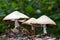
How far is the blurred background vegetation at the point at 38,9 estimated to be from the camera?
3.94 meters

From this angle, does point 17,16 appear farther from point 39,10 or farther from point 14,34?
point 39,10

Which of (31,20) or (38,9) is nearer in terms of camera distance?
(31,20)

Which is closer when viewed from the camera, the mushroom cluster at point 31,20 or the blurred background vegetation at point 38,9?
the mushroom cluster at point 31,20

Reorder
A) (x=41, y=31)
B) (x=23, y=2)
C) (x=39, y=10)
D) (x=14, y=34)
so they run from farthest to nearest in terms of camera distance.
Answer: (x=23, y=2) < (x=39, y=10) < (x=41, y=31) < (x=14, y=34)

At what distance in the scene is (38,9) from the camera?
13.9 feet

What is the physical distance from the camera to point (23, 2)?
4.52 meters

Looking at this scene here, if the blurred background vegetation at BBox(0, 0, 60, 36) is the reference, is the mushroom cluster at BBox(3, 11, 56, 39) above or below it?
below

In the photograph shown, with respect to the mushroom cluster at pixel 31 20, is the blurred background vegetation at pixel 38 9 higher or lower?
higher

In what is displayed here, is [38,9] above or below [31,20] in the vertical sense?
above

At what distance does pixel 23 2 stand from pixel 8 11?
0.52m

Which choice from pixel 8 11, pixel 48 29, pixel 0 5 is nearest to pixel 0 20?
pixel 8 11

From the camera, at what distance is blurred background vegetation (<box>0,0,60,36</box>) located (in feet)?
12.9

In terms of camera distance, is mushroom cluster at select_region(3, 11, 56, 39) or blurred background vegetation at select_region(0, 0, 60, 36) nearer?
mushroom cluster at select_region(3, 11, 56, 39)

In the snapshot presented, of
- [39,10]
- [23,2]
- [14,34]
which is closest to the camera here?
[14,34]
